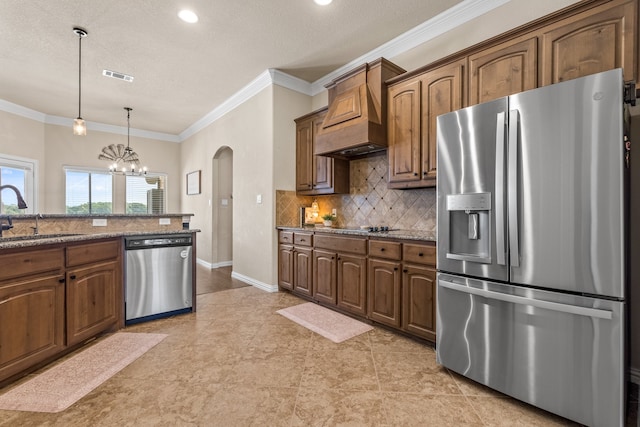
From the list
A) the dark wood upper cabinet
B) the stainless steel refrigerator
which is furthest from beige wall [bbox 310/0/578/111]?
the stainless steel refrigerator

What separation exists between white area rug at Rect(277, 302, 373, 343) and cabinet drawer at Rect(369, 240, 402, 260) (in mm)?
731

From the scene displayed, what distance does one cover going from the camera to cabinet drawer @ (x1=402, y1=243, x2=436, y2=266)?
2.35 metres

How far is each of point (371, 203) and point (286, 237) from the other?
3.99ft

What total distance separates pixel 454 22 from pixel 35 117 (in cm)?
725

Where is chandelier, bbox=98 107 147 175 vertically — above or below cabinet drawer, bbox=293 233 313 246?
above

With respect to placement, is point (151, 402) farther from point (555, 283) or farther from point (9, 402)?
point (555, 283)

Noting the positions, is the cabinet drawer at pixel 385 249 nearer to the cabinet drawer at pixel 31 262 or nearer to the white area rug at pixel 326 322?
the white area rug at pixel 326 322

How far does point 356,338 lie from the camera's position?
103 inches

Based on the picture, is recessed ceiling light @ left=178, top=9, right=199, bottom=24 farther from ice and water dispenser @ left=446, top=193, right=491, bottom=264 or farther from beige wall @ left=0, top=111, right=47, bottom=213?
beige wall @ left=0, top=111, right=47, bottom=213

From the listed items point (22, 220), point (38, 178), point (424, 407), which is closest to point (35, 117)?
point (38, 178)

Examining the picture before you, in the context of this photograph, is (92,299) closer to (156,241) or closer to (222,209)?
(156,241)

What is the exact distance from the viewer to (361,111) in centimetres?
303

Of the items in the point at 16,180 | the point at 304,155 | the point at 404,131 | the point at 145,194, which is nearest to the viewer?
the point at 404,131

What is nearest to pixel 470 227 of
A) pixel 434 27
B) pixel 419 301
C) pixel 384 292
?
pixel 419 301
